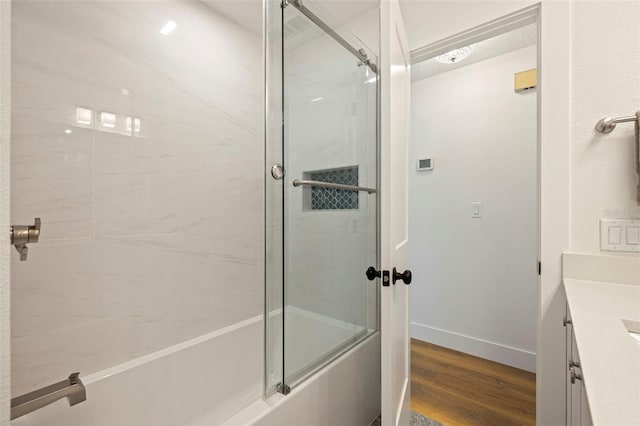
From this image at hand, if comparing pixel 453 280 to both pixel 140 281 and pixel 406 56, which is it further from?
pixel 140 281

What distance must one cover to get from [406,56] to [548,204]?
100 cm

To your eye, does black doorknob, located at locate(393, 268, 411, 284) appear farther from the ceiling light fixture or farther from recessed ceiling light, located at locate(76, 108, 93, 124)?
the ceiling light fixture

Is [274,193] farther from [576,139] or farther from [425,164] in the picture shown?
[425,164]

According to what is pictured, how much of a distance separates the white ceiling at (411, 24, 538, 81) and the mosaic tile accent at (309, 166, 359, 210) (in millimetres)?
1388

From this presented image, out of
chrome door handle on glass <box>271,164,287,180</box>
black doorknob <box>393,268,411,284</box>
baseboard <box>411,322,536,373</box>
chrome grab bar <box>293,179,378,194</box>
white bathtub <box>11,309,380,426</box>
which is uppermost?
chrome door handle on glass <box>271,164,287,180</box>

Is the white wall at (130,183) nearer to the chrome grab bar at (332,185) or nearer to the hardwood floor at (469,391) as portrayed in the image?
the chrome grab bar at (332,185)

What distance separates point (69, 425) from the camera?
3.80 feet

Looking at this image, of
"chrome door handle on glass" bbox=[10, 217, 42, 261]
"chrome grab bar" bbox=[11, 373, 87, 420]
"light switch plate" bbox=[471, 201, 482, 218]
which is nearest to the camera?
"chrome door handle on glass" bbox=[10, 217, 42, 261]

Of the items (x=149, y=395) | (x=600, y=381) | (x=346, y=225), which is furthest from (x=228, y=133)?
(x=600, y=381)

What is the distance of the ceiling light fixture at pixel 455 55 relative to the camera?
7.29 feet

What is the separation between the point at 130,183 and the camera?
1472 mm

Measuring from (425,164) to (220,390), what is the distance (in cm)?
232

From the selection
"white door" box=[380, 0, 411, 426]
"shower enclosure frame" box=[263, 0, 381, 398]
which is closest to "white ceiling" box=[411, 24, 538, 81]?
"white door" box=[380, 0, 411, 426]

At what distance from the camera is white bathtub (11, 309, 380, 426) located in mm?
1138
